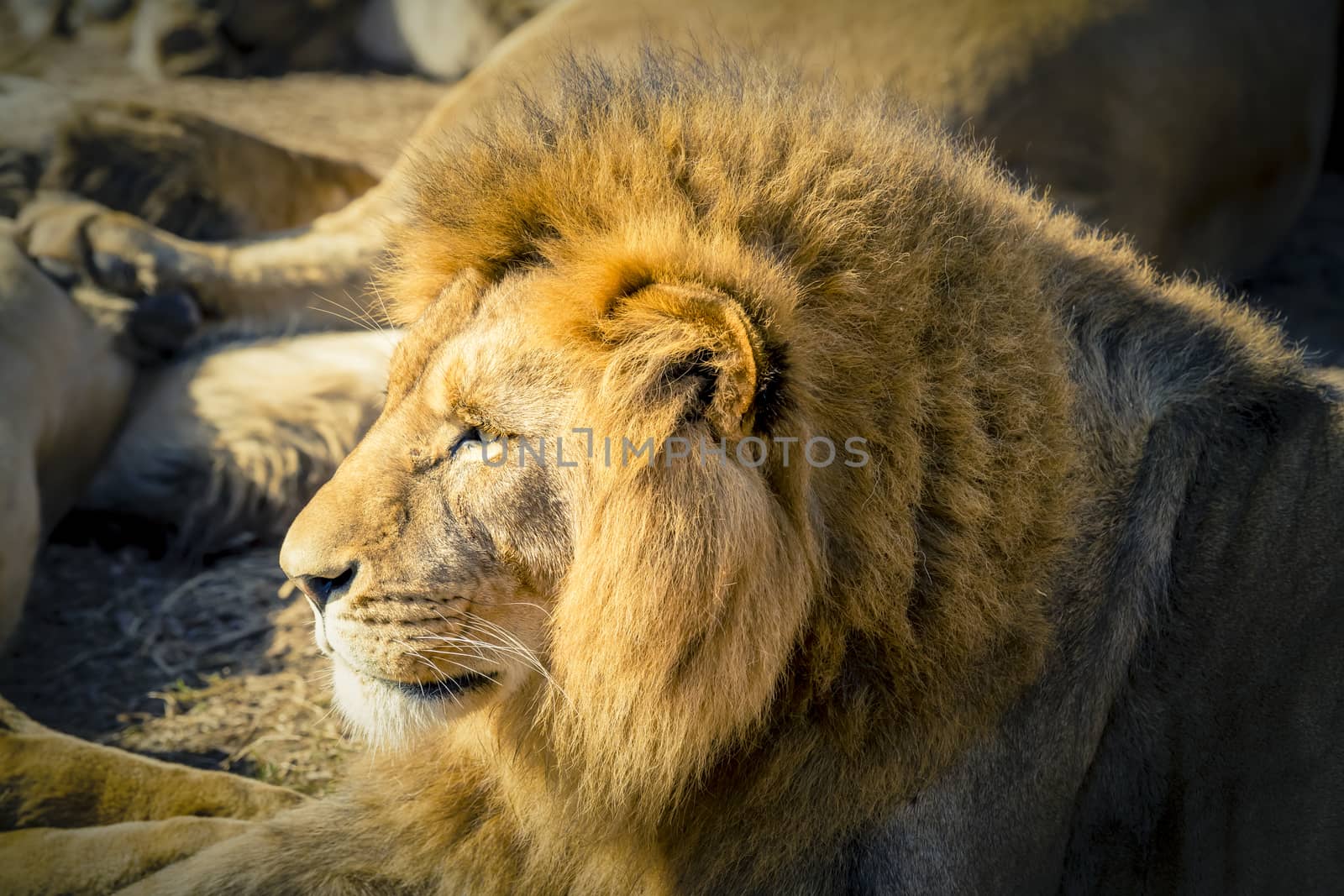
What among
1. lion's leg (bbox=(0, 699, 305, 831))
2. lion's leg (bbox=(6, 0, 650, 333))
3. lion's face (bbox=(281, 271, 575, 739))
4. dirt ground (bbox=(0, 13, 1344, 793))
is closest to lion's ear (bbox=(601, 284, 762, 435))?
lion's face (bbox=(281, 271, 575, 739))

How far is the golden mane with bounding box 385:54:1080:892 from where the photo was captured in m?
1.61

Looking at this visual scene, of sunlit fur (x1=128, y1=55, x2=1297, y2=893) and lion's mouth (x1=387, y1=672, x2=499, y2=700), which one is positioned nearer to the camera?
sunlit fur (x1=128, y1=55, x2=1297, y2=893)

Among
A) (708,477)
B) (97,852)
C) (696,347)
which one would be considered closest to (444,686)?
(708,477)

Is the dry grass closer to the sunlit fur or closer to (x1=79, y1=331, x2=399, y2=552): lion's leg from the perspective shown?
(x1=79, y1=331, x2=399, y2=552): lion's leg

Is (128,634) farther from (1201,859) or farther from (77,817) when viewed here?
(1201,859)

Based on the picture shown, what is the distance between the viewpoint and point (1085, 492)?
183cm

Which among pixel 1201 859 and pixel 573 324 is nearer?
pixel 573 324

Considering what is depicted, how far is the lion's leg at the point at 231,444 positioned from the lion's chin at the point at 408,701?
1794 millimetres

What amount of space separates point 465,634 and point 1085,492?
3.16 ft

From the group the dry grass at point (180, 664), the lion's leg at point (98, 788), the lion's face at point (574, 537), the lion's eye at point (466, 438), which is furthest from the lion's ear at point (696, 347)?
the lion's leg at point (98, 788)

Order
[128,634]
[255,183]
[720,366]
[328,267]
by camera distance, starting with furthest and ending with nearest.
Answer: [255,183]
[328,267]
[128,634]
[720,366]

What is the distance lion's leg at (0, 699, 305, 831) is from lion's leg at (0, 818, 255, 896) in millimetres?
101

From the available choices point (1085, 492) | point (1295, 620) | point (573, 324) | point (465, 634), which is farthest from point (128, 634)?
point (1295, 620)

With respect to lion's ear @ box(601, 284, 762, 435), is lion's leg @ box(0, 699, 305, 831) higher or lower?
lower
